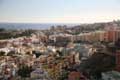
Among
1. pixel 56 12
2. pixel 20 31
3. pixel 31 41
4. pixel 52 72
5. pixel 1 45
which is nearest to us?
pixel 52 72

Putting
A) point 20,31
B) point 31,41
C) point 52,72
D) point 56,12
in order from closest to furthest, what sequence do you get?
point 52,72, point 56,12, point 31,41, point 20,31

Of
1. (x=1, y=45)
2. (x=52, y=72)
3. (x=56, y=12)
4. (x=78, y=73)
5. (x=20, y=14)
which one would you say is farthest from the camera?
(x=1, y=45)

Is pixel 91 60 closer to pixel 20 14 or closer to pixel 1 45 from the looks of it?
pixel 20 14

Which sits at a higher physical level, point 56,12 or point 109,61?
point 56,12

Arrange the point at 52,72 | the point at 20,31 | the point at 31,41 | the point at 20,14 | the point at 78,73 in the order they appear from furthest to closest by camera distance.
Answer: the point at 20,31, the point at 31,41, the point at 20,14, the point at 52,72, the point at 78,73

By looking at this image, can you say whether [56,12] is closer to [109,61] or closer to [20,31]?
[109,61]

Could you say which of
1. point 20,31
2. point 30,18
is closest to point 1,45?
point 30,18

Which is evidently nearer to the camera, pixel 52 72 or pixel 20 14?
pixel 52 72

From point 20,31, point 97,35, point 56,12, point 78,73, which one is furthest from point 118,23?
point 20,31

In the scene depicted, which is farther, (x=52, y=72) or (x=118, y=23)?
(x=118, y=23)
